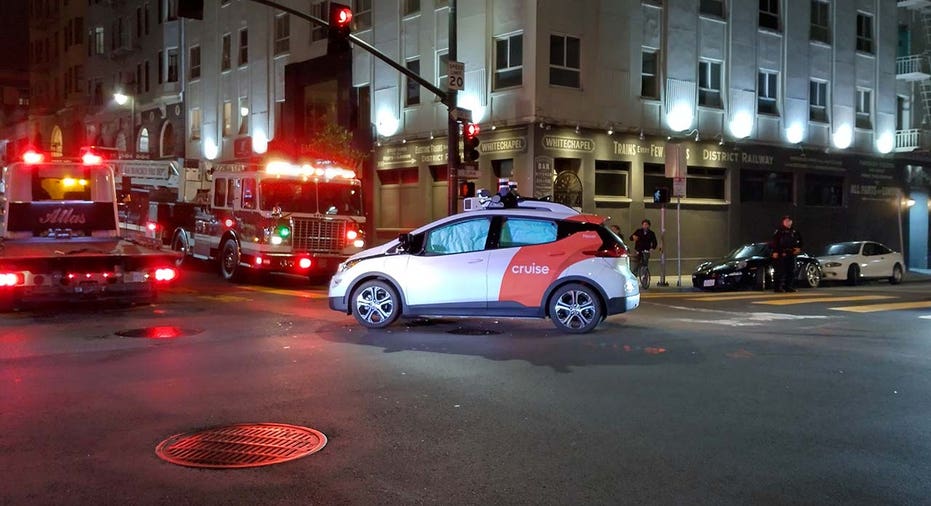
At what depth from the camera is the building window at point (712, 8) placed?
27600 mm

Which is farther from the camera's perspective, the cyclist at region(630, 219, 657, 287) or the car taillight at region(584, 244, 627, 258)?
the cyclist at region(630, 219, 657, 287)

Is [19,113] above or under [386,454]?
above

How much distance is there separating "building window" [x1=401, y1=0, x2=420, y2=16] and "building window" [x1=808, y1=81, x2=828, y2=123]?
1526cm

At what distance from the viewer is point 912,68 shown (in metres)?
33.7

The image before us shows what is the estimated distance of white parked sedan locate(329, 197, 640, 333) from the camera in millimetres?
11148

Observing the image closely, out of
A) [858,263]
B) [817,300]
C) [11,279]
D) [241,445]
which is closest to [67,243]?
[11,279]

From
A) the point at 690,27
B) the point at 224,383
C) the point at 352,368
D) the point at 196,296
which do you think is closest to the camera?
the point at 224,383

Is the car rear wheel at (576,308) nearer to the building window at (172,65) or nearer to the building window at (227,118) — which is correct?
the building window at (227,118)

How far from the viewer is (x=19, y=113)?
6712 cm

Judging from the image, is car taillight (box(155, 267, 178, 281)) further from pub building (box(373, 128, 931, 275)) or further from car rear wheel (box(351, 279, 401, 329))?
pub building (box(373, 128, 931, 275))

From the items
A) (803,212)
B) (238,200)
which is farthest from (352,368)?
(803,212)

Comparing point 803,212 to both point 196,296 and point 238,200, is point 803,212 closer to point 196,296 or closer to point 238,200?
point 238,200

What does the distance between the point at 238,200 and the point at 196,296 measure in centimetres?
371

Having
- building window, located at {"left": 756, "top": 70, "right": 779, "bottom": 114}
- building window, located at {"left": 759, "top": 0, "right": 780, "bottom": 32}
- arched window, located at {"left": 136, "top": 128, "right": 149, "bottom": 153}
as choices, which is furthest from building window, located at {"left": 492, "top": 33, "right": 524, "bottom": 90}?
arched window, located at {"left": 136, "top": 128, "right": 149, "bottom": 153}
